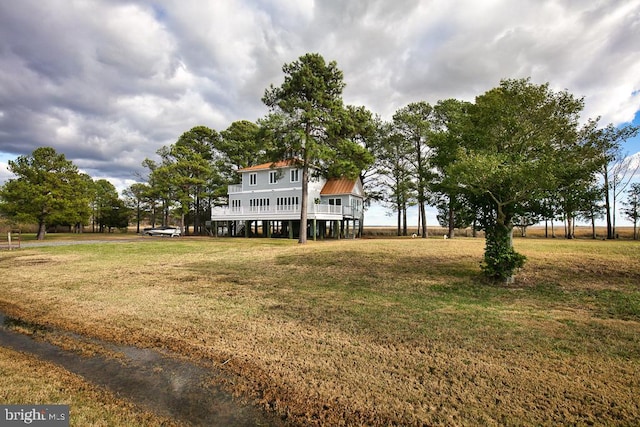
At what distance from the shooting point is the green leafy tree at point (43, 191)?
29.7 metres

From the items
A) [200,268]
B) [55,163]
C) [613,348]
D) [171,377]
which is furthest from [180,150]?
[613,348]

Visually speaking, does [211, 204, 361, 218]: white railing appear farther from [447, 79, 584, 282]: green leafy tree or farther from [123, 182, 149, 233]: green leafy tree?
[123, 182, 149, 233]: green leafy tree

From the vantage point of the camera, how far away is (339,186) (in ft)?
111

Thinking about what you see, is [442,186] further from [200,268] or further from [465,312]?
[200,268]

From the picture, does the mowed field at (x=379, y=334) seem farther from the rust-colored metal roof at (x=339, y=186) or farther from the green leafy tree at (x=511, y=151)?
the rust-colored metal roof at (x=339, y=186)

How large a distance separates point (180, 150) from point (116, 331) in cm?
3594

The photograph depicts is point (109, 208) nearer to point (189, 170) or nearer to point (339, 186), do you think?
point (189, 170)

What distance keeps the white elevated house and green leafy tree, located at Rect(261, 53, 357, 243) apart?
7317 millimetres

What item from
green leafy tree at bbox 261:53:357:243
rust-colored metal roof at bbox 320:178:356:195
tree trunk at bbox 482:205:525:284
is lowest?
tree trunk at bbox 482:205:525:284
